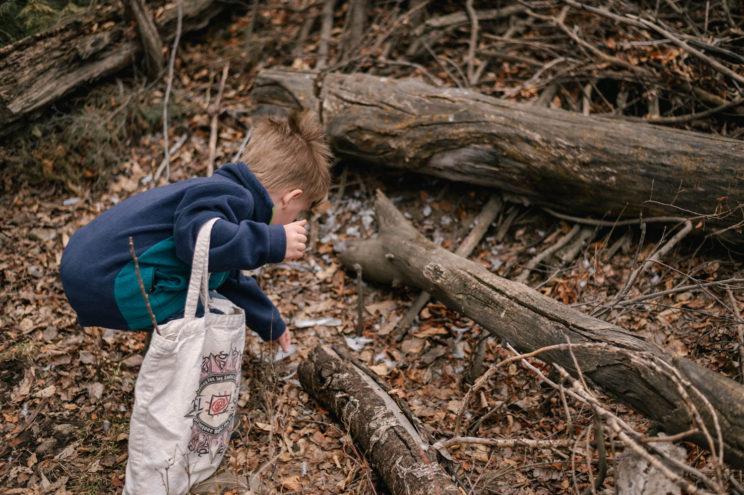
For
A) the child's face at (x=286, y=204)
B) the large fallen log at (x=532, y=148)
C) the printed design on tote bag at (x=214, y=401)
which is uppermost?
the child's face at (x=286, y=204)

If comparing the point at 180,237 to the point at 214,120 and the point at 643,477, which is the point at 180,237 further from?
the point at 214,120

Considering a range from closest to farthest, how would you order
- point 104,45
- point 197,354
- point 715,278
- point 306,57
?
point 197,354 < point 715,278 < point 104,45 < point 306,57

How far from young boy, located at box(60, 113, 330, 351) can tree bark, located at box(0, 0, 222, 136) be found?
241 cm

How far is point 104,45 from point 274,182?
314 centimetres

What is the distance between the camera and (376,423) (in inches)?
119

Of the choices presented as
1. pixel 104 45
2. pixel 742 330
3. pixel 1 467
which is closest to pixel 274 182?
pixel 1 467

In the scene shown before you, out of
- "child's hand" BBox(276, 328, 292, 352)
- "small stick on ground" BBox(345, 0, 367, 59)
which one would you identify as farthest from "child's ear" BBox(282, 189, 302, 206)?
"small stick on ground" BBox(345, 0, 367, 59)

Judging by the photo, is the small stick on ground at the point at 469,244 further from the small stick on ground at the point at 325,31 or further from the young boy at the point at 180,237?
the small stick on ground at the point at 325,31

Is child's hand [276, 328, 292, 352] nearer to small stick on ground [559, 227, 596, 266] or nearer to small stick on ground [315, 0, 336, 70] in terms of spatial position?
small stick on ground [559, 227, 596, 266]

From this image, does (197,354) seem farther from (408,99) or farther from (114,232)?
(408,99)

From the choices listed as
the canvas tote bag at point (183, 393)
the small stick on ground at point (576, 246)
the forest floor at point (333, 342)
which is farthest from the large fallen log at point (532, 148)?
the canvas tote bag at point (183, 393)

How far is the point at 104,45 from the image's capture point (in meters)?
5.24

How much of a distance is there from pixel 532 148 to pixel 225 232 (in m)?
2.26

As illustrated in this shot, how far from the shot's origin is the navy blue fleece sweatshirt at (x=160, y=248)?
2.72 m
